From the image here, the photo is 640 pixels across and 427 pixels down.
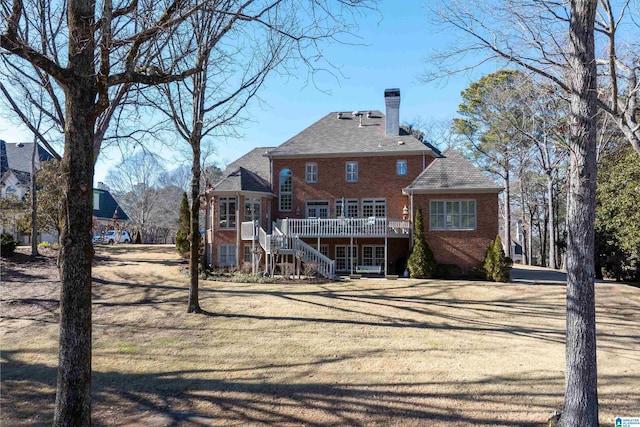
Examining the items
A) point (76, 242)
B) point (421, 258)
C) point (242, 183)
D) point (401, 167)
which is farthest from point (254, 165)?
point (76, 242)

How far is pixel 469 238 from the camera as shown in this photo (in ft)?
64.6

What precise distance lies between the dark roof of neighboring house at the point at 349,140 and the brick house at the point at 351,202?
0.06 m

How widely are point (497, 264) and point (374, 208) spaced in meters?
7.61

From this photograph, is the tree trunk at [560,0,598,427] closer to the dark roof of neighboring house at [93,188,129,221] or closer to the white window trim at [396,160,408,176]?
the white window trim at [396,160,408,176]

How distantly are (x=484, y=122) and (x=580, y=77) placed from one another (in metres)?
27.2

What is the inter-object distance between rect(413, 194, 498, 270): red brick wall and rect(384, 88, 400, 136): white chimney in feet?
19.3

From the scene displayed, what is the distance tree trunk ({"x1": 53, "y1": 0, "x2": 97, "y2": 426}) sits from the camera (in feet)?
15.2

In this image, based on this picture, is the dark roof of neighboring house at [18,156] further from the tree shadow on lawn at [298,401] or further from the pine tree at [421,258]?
the tree shadow on lawn at [298,401]

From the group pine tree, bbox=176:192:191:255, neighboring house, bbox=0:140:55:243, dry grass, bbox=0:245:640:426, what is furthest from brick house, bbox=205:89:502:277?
neighboring house, bbox=0:140:55:243

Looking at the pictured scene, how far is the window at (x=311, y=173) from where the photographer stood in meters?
23.7

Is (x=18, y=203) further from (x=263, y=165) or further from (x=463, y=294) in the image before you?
(x=463, y=294)

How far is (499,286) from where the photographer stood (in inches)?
665

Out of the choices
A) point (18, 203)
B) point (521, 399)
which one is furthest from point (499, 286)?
point (18, 203)

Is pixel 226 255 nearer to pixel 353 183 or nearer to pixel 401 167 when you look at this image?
pixel 353 183
